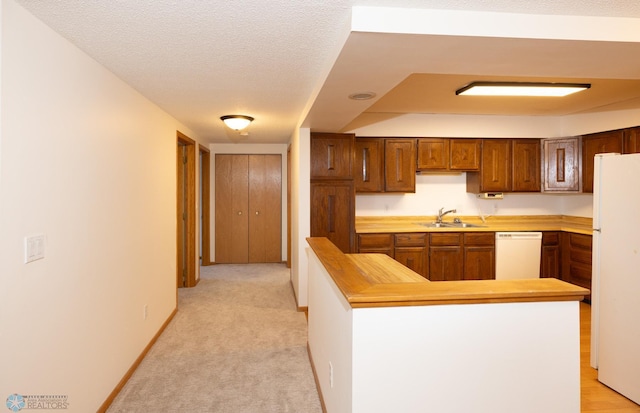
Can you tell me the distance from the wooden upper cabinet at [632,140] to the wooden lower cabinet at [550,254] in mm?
1260

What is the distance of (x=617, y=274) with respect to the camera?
268 centimetres

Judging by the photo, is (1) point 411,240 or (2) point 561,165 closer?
(1) point 411,240

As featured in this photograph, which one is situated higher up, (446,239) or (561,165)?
(561,165)

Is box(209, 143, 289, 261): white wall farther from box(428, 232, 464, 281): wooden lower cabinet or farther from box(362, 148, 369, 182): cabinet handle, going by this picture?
box(428, 232, 464, 281): wooden lower cabinet

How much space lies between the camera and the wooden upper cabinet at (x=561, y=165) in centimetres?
498

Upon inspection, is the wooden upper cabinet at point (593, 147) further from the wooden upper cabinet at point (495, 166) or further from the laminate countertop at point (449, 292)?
the laminate countertop at point (449, 292)

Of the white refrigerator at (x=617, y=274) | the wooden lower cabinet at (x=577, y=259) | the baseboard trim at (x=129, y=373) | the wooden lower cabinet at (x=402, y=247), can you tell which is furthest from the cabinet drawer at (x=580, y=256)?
the baseboard trim at (x=129, y=373)

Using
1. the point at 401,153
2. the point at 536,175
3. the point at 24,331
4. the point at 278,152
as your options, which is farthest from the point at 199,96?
the point at 536,175

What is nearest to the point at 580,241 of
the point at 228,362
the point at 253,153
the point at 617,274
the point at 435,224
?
the point at 435,224

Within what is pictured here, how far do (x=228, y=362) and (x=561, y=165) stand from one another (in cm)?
468

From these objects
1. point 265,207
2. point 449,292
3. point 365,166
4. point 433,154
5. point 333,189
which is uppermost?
point 433,154

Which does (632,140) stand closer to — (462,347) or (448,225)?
(448,225)

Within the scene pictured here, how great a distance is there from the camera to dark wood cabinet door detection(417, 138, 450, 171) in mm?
5059

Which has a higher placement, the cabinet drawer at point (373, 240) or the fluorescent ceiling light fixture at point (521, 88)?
the fluorescent ceiling light fixture at point (521, 88)
